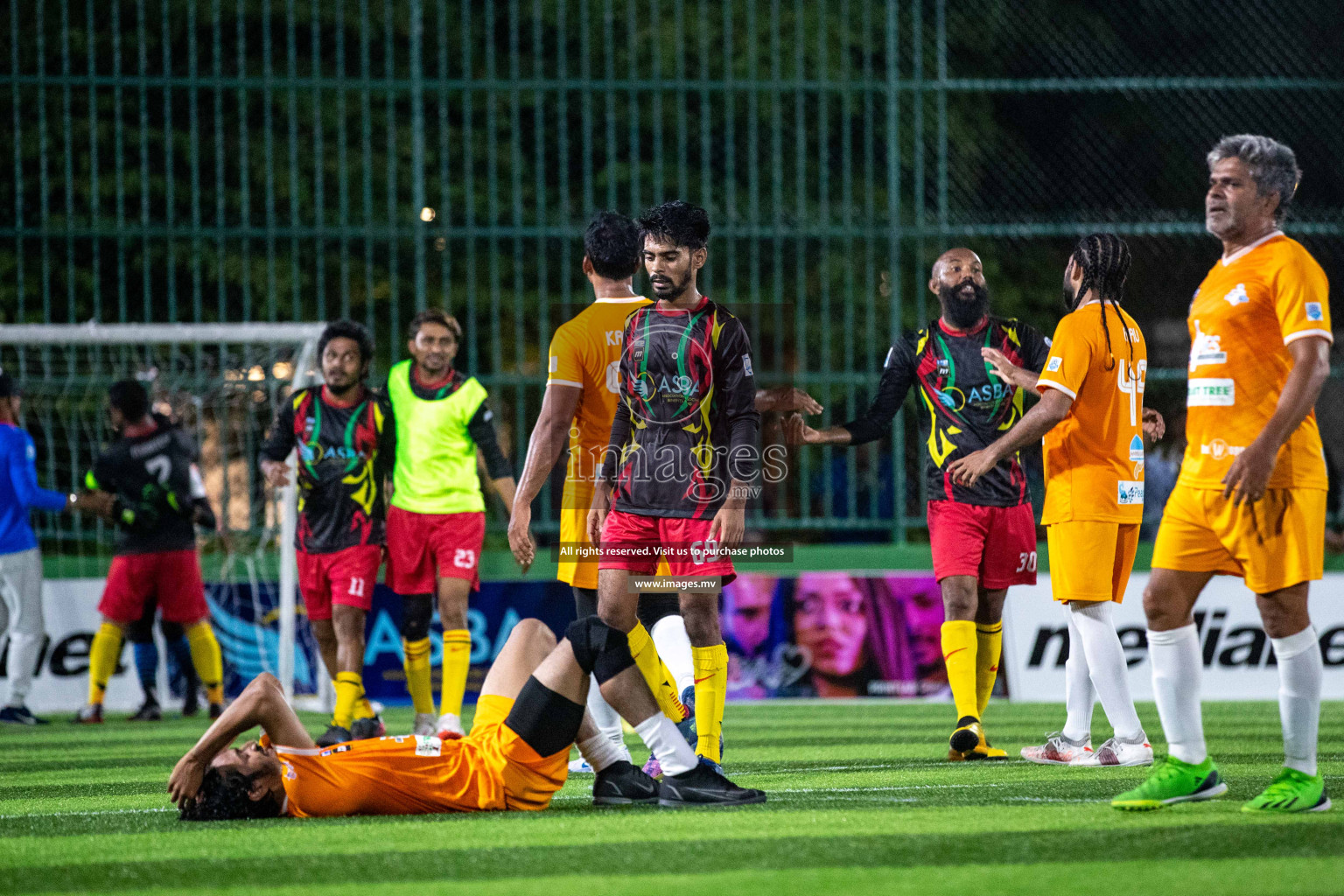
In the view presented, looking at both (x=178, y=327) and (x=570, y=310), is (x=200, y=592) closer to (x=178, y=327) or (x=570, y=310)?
(x=178, y=327)

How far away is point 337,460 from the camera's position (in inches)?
362

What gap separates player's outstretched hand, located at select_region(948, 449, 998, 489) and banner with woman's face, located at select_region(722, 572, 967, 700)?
582 centimetres

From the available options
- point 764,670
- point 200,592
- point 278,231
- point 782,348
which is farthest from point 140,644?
point 782,348

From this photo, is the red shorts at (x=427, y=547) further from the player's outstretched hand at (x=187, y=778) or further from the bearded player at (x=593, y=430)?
the player's outstretched hand at (x=187, y=778)

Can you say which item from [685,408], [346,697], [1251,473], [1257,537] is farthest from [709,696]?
[346,697]

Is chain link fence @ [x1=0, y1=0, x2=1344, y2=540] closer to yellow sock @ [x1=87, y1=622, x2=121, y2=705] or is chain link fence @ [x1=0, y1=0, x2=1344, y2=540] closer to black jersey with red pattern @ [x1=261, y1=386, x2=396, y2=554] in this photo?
yellow sock @ [x1=87, y1=622, x2=121, y2=705]

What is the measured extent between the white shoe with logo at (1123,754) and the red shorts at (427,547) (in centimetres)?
380

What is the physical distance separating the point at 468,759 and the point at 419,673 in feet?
12.4

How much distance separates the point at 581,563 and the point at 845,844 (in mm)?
2516

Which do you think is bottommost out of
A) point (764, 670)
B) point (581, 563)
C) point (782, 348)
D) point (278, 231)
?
point (764, 670)

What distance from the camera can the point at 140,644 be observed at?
39.2ft

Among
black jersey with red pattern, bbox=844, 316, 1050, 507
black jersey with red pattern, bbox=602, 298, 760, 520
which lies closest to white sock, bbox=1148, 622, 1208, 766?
black jersey with red pattern, bbox=602, 298, 760, 520

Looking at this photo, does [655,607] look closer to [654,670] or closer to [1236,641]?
[654,670]

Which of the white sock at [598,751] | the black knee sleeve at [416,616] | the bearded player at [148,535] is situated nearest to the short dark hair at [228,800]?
the white sock at [598,751]
